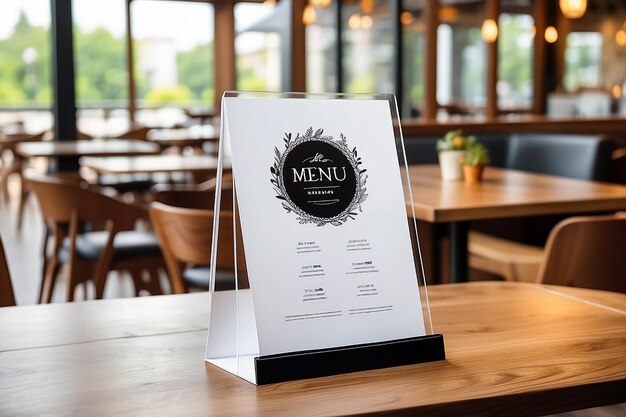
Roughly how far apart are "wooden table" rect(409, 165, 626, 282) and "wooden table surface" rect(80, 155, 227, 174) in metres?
1.60

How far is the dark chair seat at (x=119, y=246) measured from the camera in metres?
3.81

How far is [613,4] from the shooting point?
43.7ft

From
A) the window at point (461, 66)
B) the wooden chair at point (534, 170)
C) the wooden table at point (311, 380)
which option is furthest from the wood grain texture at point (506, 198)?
the window at point (461, 66)

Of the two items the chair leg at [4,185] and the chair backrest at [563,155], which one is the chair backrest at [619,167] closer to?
the chair backrest at [563,155]

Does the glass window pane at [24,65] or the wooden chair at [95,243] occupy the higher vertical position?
the glass window pane at [24,65]

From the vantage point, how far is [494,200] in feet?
9.81

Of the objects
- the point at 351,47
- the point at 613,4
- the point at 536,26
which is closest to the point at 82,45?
the point at 351,47

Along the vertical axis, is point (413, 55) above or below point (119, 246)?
above

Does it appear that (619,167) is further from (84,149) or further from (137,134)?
(137,134)

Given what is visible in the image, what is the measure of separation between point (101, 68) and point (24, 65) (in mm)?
1121

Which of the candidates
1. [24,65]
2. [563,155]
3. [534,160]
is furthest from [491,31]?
[24,65]

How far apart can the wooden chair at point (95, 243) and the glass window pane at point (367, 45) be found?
387 inches

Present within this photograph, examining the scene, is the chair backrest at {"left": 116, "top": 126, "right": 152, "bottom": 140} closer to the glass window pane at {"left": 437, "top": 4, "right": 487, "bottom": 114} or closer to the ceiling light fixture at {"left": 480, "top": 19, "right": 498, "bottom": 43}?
the ceiling light fixture at {"left": 480, "top": 19, "right": 498, "bottom": 43}

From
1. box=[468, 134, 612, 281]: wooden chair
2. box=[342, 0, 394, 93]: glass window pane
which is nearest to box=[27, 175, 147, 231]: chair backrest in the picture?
box=[468, 134, 612, 281]: wooden chair
